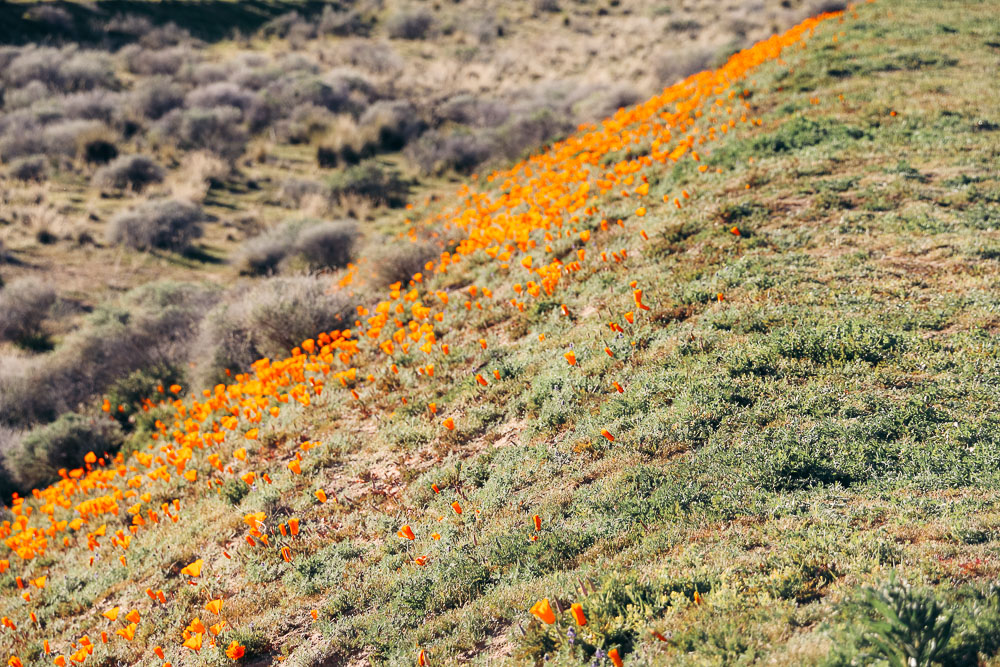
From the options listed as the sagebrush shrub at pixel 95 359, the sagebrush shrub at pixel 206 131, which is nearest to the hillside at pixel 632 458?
the sagebrush shrub at pixel 95 359

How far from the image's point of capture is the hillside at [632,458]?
347 centimetres

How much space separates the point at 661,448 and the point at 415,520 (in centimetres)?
214

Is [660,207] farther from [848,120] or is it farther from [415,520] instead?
[415,520]

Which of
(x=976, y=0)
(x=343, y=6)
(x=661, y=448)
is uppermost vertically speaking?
(x=343, y=6)

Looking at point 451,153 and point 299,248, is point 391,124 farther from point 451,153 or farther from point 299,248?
point 299,248

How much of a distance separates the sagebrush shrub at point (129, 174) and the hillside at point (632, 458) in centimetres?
1183

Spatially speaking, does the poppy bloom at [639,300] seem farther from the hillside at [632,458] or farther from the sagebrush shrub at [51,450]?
the sagebrush shrub at [51,450]

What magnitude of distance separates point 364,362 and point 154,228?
36.4 feet

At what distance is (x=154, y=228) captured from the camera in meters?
16.0

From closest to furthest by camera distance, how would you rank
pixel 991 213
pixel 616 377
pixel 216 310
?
1. pixel 616 377
2. pixel 991 213
3. pixel 216 310

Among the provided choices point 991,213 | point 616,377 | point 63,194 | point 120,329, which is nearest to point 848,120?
point 991,213

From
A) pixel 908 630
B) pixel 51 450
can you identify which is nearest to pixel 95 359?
pixel 51 450

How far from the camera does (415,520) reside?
205 inches

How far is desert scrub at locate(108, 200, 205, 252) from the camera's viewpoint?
1594 centimetres
